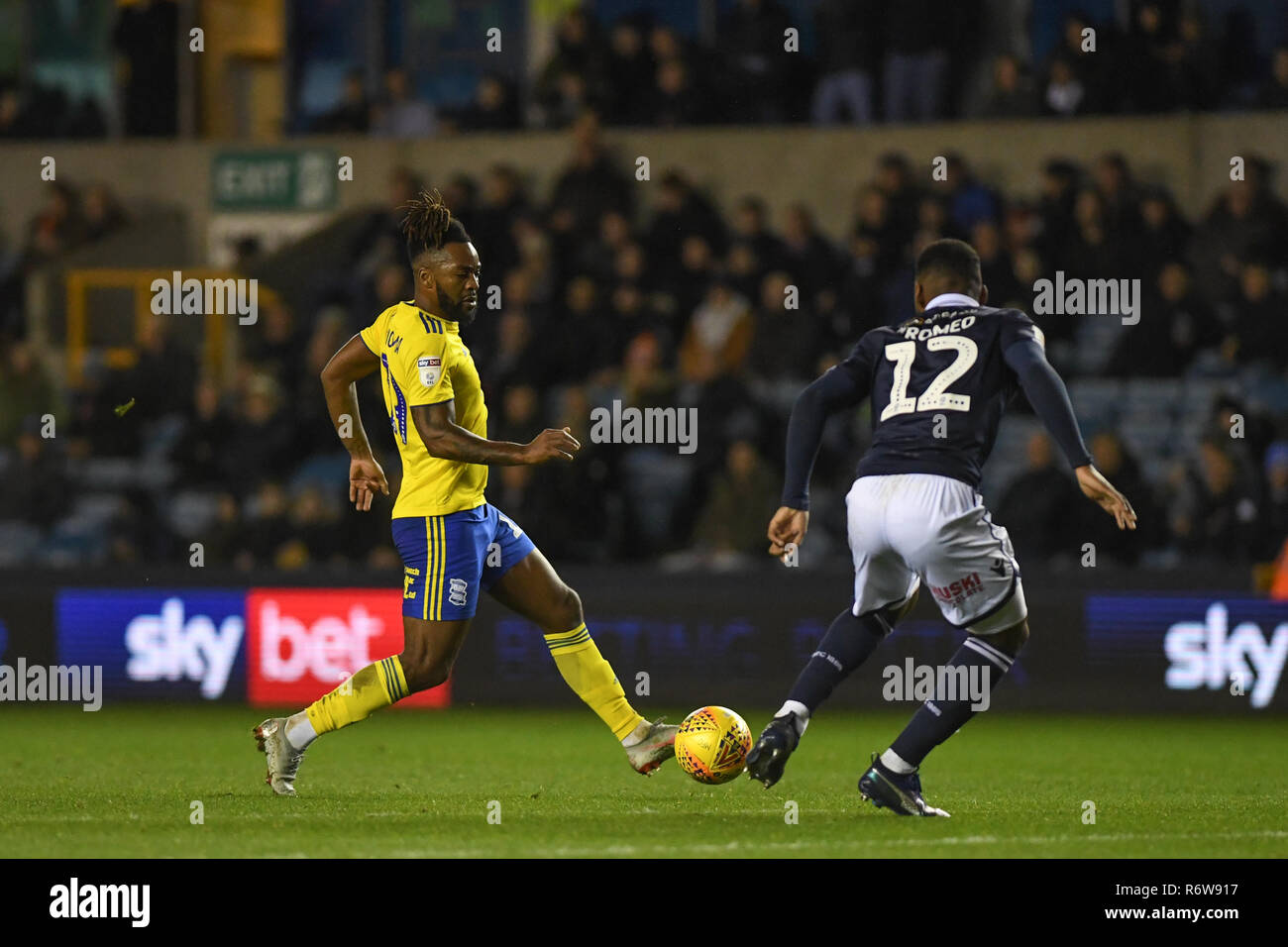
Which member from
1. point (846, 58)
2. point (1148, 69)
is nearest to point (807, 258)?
point (846, 58)

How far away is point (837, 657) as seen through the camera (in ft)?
25.0

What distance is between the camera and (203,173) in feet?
62.5

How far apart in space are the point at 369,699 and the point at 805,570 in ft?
17.6

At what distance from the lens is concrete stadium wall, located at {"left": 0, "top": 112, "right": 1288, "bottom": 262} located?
1647 cm

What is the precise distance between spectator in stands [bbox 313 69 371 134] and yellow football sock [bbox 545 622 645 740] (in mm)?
11304

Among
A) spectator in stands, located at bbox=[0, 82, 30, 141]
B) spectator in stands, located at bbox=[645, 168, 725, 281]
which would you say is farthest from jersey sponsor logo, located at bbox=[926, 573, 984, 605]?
spectator in stands, located at bbox=[0, 82, 30, 141]

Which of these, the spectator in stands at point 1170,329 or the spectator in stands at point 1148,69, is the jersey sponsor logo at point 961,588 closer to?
the spectator in stands at point 1170,329

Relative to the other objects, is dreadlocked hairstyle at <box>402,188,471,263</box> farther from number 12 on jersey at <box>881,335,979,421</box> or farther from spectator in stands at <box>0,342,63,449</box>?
spectator in stands at <box>0,342,63,449</box>

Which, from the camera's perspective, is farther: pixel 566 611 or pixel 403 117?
pixel 403 117

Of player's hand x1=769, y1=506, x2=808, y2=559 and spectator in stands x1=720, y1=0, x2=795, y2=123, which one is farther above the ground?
spectator in stands x1=720, y1=0, x2=795, y2=123

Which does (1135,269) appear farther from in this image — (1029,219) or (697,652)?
(697,652)

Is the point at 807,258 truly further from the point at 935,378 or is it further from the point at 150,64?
the point at 935,378

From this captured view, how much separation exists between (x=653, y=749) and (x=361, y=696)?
1143mm

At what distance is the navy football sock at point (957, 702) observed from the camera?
7.30 meters
